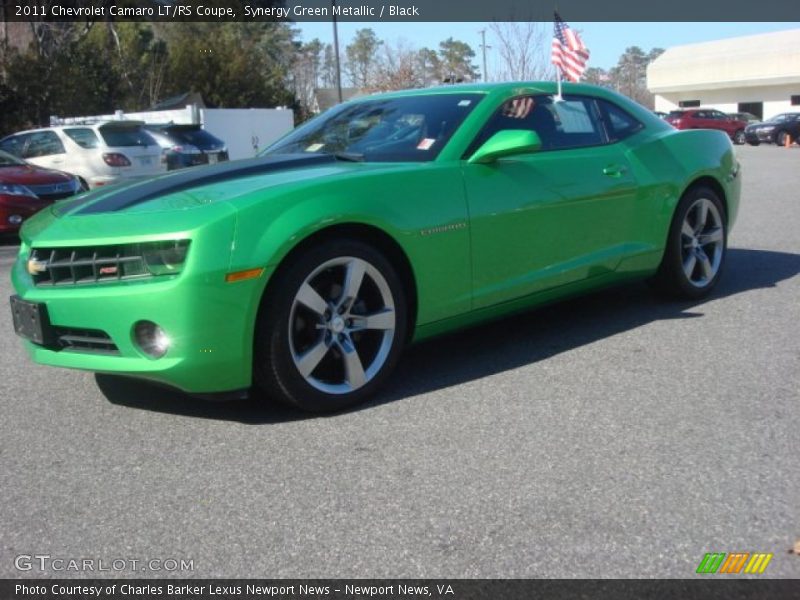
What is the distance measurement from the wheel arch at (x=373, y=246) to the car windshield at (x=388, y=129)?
1.74 ft

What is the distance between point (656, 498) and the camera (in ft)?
9.59

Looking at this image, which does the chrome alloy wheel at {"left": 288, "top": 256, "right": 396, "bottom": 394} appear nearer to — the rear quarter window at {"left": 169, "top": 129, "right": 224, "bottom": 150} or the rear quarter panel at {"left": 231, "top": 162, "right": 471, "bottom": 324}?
the rear quarter panel at {"left": 231, "top": 162, "right": 471, "bottom": 324}

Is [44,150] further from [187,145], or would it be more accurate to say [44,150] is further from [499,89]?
[499,89]

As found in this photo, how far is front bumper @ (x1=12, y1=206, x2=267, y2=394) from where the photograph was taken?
3.39m

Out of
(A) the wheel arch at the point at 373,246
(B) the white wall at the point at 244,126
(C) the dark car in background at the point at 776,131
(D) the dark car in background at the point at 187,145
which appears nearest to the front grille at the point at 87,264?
(A) the wheel arch at the point at 373,246

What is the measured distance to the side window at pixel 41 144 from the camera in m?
14.7

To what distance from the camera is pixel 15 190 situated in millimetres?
10570

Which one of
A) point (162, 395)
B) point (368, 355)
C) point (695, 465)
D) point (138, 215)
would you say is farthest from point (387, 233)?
point (695, 465)

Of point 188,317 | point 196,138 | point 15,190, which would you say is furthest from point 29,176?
point 188,317

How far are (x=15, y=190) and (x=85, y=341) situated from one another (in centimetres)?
780

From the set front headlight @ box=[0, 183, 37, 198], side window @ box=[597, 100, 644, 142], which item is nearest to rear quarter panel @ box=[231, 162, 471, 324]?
side window @ box=[597, 100, 644, 142]

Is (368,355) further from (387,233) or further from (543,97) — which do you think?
(543,97)

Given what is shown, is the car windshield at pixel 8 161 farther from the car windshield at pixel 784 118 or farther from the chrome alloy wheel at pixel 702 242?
the car windshield at pixel 784 118

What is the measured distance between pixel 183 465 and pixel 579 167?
2697mm
